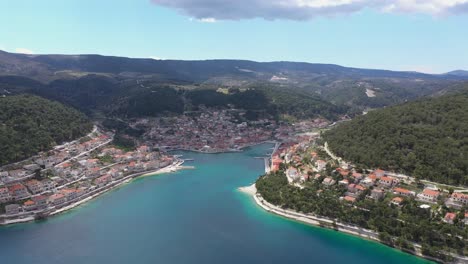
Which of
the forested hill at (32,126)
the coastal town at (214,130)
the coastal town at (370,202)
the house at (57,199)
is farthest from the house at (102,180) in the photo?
the coastal town at (214,130)

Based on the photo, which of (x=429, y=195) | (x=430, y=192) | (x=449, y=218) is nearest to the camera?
(x=449, y=218)

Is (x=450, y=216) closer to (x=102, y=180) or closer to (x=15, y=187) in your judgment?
(x=102, y=180)

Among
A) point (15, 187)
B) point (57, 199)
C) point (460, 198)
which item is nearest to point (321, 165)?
point (460, 198)

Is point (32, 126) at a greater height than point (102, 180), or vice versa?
point (32, 126)

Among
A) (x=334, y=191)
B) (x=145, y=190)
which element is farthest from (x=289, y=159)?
(x=145, y=190)

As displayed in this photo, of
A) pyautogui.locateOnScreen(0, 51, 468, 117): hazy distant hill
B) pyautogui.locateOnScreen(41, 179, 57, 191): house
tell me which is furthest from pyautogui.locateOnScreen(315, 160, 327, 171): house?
pyautogui.locateOnScreen(0, 51, 468, 117): hazy distant hill

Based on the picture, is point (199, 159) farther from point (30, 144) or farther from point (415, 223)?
point (415, 223)
